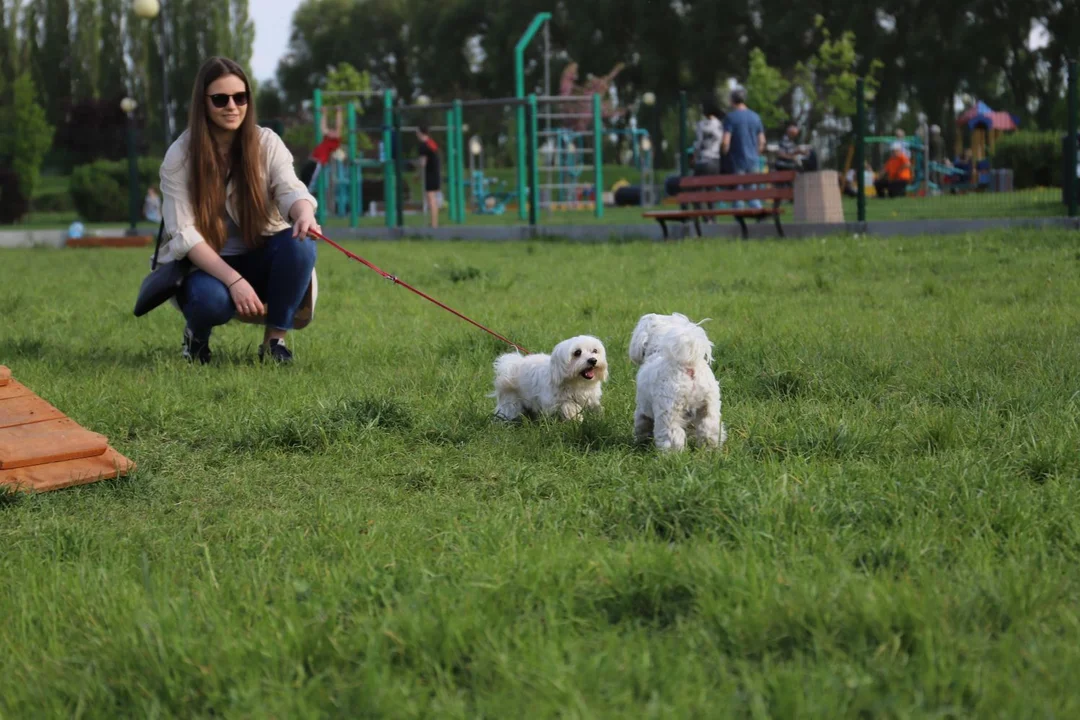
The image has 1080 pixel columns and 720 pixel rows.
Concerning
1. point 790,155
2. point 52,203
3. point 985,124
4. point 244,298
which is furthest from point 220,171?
point 52,203

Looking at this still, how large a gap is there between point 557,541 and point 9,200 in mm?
41313

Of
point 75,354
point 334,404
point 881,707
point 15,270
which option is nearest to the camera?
point 881,707

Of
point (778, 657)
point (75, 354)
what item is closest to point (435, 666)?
point (778, 657)

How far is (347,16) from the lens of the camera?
7912 cm

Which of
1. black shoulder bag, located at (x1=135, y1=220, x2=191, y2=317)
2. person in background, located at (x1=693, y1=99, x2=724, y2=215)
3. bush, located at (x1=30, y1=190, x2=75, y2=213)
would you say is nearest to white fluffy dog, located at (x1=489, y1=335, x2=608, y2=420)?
black shoulder bag, located at (x1=135, y1=220, x2=191, y2=317)

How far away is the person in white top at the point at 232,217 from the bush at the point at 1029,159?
23153mm

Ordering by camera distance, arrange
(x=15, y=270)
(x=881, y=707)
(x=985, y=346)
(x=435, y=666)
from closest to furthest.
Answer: (x=881, y=707) < (x=435, y=666) < (x=985, y=346) < (x=15, y=270)

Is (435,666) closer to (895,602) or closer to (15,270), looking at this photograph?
(895,602)

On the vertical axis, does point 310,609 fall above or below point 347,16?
below

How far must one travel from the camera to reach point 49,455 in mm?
4230

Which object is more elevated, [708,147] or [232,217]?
[708,147]

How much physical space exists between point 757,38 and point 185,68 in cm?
3233

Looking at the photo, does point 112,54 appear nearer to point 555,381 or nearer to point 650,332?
point 555,381

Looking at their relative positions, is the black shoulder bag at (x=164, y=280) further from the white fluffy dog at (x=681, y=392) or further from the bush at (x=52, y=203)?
the bush at (x=52, y=203)
